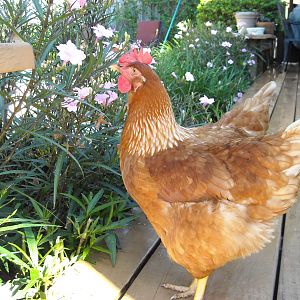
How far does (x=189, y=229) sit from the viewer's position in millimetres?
1751

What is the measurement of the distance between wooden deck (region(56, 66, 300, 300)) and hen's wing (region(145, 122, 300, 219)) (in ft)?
1.35

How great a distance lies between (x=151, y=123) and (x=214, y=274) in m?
0.77

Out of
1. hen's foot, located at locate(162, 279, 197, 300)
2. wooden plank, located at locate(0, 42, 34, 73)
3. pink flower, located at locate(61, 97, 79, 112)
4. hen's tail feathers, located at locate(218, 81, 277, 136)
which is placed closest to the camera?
wooden plank, located at locate(0, 42, 34, 73)

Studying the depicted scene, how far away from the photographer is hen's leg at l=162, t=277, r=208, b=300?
1.86 meters

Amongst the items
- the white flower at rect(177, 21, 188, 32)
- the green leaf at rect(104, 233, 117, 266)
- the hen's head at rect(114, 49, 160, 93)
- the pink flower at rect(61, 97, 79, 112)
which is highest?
the hen's head at rect(114, 49, 160, 93)

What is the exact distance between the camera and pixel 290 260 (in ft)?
7.11

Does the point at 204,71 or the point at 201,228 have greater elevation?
the point at 201,228

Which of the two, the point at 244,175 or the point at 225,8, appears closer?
the point at 244,175

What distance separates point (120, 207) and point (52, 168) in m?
0.42

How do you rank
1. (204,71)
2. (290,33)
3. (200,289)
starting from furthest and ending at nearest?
(290,33)
(204,71)
(200,289)

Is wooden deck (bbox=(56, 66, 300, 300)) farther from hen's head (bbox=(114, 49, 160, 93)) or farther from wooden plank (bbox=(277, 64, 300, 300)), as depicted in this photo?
hen's head (bbox=(114, 49, 160, 93))

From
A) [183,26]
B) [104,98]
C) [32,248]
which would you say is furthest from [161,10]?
[32,248]

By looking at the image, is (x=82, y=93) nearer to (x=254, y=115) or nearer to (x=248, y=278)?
(x=254, y=115)

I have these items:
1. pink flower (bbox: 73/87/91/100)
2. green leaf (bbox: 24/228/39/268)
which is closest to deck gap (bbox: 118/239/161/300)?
green leaf (bbox: 24/228/39/268)
